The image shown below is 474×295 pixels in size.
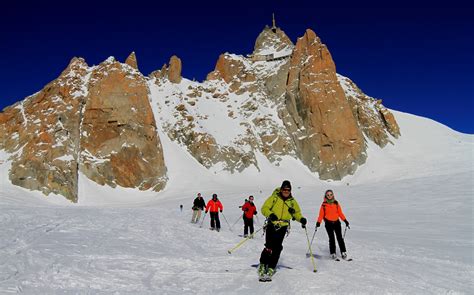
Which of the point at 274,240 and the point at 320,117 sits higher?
the point at 320,117

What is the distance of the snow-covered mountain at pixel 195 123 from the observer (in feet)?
173

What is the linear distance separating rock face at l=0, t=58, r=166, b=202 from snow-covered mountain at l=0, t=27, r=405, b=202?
0.52 ft

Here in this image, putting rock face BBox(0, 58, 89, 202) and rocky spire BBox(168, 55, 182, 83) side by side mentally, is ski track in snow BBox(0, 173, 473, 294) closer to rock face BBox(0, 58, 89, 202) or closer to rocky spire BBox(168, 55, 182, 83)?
rock face BBox(0, 58, 89, 202)

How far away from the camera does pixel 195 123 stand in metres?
71.0

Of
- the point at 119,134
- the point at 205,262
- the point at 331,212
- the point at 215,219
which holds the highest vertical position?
the point at 119,134

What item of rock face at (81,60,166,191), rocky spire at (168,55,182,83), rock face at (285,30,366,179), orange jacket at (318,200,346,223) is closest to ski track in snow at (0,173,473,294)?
orange jacket at (318,200,346,223)

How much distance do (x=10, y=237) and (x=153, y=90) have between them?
7055cm

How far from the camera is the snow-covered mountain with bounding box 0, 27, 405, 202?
52.7m

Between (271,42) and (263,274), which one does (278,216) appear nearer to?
(263,274)

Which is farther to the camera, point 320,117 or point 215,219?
point 320,117

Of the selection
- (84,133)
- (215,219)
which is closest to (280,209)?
(215,219)

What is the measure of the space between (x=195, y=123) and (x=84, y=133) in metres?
21.4

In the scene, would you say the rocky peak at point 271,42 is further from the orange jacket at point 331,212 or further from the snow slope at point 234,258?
the orange jacket at point 331,212

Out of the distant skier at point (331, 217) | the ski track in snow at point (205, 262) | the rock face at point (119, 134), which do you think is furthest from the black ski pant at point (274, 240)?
the rock face at point (119, 134)
